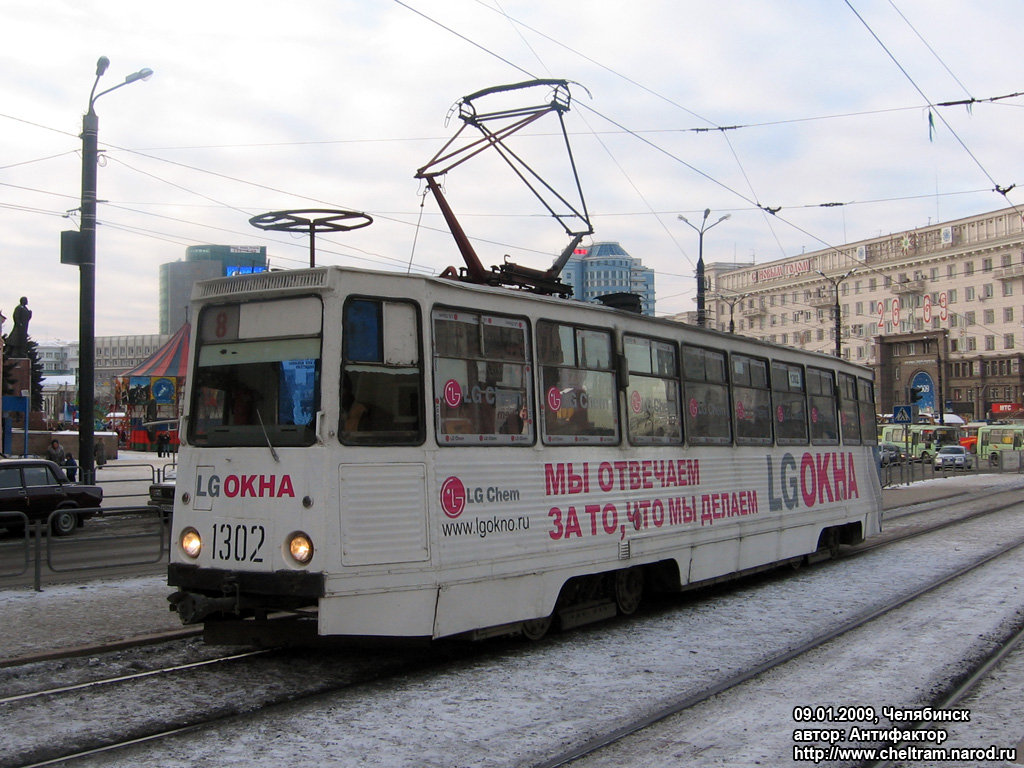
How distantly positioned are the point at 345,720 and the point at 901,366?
8781cm

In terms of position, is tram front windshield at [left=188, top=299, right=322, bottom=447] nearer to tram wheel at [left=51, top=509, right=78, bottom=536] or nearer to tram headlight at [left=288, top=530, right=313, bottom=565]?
tram headlight at [left=288, top=530, right=313, bottom=565]

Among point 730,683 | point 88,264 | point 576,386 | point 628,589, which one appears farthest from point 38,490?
point 730,683

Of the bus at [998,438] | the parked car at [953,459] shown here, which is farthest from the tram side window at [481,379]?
the bus at [998,438]

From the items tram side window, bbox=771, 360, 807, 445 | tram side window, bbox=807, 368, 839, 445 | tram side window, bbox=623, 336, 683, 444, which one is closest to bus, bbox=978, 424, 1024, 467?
tram side window, bbox=807, 368, 839, 445

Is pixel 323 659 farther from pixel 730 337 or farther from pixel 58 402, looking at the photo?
pixel 58 402

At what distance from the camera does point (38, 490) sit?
17938 mm

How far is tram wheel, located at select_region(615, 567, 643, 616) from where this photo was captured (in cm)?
894

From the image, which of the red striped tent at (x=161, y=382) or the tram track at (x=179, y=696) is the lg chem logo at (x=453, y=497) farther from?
the red striped tent at (x=161, y=382)

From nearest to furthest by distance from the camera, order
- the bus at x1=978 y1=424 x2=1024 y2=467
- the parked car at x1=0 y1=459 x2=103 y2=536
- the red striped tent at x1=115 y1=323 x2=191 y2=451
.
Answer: the parked car at x1=0 y1=459 x2=103 y2=536 → the red striped tent at x1=115 y1=323 x2=191 y2=451 → the bus at x1=978 y1=424 x2=1024 y2=467

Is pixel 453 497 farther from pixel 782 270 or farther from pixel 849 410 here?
pixel 782 270

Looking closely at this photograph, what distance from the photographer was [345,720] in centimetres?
573

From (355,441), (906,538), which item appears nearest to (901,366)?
(906,538)

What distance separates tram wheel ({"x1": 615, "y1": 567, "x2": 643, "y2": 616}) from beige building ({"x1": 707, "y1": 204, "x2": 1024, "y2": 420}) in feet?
214

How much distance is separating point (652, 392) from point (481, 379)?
8.07 ft
